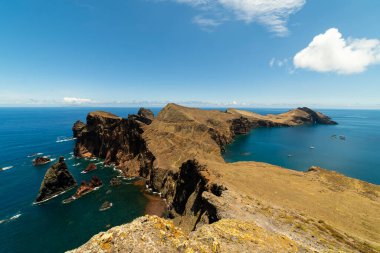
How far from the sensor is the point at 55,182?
221ft

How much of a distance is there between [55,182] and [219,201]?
2553 inches

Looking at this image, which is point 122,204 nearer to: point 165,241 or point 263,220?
point 263,220

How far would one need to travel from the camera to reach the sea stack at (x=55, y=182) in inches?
2511

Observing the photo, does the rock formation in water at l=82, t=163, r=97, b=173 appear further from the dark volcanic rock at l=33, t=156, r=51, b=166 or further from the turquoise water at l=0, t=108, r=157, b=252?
the dark volcanic rock at l=33, t=156, r=51, b=166

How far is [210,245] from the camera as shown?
40.0 feet

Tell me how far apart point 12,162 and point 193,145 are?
310 feet

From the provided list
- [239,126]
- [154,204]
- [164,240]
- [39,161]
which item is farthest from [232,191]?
[239,126]

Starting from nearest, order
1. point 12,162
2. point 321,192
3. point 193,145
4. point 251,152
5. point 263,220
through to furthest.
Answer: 1. point 263,220
2. point 321,192
3. point 193,145
4. point 12,162
5. point 251,152

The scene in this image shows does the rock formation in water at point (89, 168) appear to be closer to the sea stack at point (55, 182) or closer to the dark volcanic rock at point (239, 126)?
the sea stack at point (55, 182)

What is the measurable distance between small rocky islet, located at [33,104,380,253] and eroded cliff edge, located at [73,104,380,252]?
171 millimetres

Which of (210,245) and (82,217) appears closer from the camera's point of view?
(210,245)

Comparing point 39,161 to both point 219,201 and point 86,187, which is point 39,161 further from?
point 219,201

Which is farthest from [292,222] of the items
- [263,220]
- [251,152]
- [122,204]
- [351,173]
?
[251,152]

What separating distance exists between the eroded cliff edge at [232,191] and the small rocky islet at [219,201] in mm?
171
